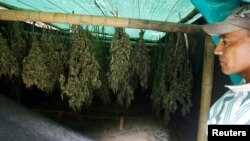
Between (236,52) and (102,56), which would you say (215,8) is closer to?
(236,52)

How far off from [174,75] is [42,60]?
101 cm

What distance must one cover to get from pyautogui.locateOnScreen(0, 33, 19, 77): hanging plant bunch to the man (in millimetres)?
1562

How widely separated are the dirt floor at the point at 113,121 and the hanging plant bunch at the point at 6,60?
1594mm

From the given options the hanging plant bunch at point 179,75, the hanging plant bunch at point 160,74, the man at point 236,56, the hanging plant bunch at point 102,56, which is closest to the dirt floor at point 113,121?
the hanging plant bunch at point 102,56

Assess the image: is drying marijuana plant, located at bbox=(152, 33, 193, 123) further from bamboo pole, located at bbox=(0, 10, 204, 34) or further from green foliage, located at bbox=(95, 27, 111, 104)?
green foliage, located at bbox=(95, 27, 111, 104)

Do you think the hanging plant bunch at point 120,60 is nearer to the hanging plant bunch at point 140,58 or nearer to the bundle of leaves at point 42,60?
the hanging plant bunch at point 140,58

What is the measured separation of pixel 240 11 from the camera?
1015 mm

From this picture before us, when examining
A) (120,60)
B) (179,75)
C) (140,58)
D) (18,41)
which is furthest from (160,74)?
(18,41)

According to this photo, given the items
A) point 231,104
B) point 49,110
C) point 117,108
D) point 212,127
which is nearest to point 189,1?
point 231,104

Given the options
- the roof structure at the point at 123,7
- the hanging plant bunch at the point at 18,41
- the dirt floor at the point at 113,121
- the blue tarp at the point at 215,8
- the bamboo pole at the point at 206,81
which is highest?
the roof structure at the point at 123,7

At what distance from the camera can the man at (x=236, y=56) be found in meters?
0.99

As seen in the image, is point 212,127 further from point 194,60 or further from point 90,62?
point 194,60

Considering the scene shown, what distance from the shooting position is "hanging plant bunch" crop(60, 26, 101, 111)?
6.52 feet

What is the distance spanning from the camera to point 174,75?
208 centimetres
